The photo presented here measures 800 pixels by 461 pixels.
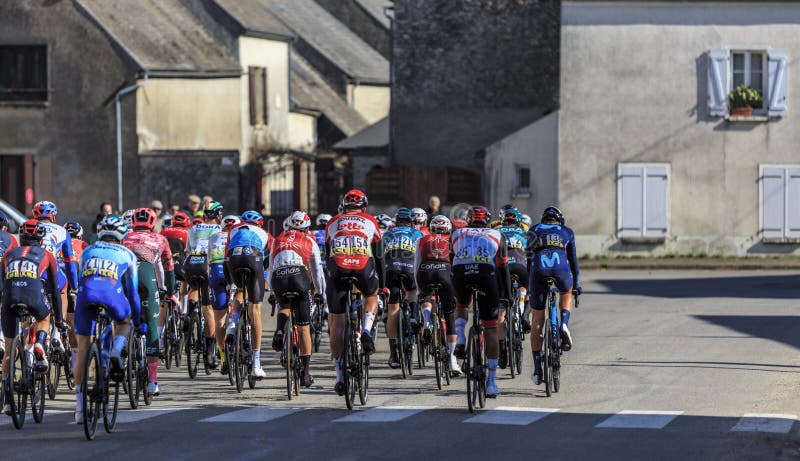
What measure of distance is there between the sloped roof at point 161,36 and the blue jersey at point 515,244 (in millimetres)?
30881

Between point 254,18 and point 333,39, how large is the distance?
16600 millimetres

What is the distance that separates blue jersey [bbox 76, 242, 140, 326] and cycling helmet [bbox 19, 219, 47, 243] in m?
0.84

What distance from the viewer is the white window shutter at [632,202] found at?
127ft

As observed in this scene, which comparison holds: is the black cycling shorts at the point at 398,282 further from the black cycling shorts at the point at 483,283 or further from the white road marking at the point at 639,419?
the white road marking at the point at 639,419

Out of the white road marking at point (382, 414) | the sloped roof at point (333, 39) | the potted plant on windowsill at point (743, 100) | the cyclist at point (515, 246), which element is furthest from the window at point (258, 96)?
the white road marking at point (382, 414)

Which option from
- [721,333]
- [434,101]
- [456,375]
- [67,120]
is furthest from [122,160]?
[456,375]

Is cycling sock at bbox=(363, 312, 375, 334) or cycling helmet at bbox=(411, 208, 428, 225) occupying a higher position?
cycling helmet at bbox=(411, 208, 428, 225)

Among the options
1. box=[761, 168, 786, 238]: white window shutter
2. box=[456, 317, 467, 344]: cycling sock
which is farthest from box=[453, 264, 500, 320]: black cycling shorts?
box=[761, 168, 786, 238]: white window shutter

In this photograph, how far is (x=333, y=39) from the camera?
69312 mm

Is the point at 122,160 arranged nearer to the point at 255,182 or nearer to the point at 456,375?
the point at 255,182

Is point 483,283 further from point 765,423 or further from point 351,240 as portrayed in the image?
point 765,423

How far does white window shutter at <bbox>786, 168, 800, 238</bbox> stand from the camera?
38.6 meters

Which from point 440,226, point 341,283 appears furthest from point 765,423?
point 440,226

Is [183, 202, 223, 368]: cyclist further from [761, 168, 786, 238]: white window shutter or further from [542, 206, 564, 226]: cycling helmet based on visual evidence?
[761, 168, 786, 238]: white window shutter
